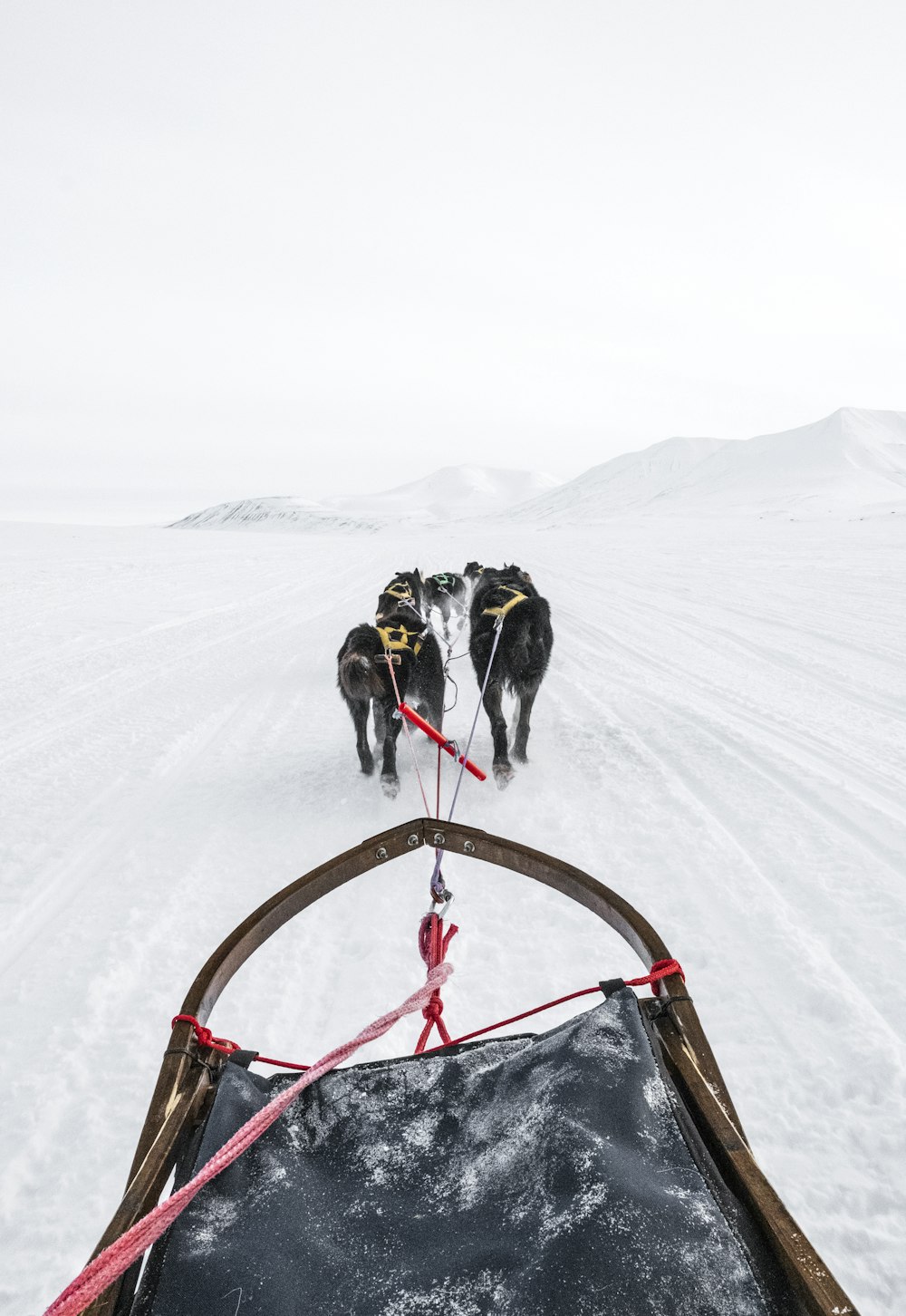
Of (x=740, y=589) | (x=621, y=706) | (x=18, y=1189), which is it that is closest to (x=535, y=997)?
(x=18, y=1189)

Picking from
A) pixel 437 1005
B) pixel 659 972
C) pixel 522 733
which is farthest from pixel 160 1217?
pixel 522 733

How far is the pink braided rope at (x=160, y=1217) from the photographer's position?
93cm

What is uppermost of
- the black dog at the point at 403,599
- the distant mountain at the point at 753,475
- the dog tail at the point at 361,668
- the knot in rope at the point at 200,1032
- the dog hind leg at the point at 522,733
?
the distant mountain at the point at 753,475

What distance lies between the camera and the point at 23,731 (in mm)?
5402

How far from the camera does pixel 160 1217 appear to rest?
1042 mm

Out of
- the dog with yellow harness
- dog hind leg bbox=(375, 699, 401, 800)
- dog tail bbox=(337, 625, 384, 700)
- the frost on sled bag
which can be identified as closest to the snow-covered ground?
dog hind leg bbox=(375, 699, 401, 800)

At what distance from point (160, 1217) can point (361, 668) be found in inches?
126

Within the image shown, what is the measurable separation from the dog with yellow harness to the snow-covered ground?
0.28 metres

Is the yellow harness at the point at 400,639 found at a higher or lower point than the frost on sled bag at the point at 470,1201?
higher

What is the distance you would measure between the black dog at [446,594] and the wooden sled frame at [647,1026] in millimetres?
6839

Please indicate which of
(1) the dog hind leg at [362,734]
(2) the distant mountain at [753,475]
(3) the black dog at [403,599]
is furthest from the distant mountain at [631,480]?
(1) the dog hind leg at [362,734]

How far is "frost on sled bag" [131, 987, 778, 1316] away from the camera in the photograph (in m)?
1.00

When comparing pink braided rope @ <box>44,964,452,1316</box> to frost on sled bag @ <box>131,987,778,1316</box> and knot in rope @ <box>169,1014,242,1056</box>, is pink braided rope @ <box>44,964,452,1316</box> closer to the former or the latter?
frost on sled bag @ <box>131,987,778,1316</box>

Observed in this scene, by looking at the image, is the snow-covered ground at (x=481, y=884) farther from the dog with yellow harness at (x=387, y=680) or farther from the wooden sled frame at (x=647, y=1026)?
the wooden sled frame at (x=647, y=1026)
